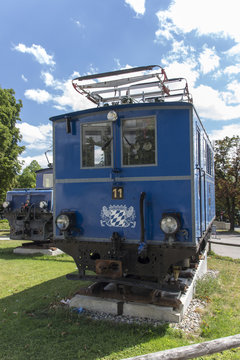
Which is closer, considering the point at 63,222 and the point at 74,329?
the point at 74,329

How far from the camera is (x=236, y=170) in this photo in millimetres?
28188

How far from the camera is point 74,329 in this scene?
471cm

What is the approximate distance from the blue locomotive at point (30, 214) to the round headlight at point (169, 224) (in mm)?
7297

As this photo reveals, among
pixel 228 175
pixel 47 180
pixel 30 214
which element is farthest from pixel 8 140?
pixel 228 175

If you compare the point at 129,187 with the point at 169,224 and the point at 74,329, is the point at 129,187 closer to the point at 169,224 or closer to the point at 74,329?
the point at 169,224

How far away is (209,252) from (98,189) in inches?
331

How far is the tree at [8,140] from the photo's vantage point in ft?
78.5

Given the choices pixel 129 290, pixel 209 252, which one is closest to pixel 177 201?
pixel 129 290

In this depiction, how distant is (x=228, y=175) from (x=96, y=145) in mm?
25689

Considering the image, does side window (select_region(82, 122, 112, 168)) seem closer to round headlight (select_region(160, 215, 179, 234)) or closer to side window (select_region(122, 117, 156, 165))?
side window (select_region(122, 117, 156, 165))

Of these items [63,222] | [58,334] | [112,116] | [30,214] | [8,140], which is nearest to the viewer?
[58,334]

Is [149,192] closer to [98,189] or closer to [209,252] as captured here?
[98,189]

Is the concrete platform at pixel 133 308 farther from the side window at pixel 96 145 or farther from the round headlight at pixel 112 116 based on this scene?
the round headlight at pixel 112 116

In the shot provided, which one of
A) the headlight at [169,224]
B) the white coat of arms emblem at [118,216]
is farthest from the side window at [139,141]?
the headlight at [169,224]
